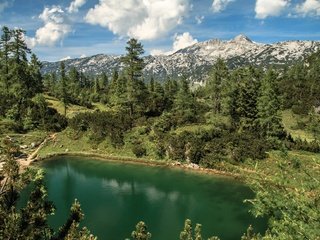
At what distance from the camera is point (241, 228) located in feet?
99.8

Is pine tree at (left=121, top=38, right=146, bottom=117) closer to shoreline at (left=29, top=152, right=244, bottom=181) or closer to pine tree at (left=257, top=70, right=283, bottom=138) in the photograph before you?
shoreline at (left=29, top=152, right=244, bottom=181)

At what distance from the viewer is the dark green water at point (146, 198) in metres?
30.8

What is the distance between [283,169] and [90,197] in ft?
108

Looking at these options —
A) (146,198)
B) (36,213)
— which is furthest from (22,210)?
(146,198)

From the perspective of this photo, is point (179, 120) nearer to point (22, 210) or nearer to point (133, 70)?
point (133, 70)

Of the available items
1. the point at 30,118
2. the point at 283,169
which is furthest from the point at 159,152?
the point at 283,169

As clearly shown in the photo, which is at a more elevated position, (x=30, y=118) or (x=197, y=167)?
(x=30, y=118)

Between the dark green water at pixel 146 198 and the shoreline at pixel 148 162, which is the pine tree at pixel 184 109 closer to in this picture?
the shoreline at pixel 148 162

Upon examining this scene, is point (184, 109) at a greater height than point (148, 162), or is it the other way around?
point (184, 109)

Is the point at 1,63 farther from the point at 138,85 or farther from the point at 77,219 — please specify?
the point at 77,219

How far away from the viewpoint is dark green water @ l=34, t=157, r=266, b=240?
30.8 m

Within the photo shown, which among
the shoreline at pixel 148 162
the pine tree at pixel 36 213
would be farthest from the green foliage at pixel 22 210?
the shoreline at pixel 148 162

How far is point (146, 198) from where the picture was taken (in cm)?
3909

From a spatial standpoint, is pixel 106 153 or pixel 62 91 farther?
pixel 62 91
